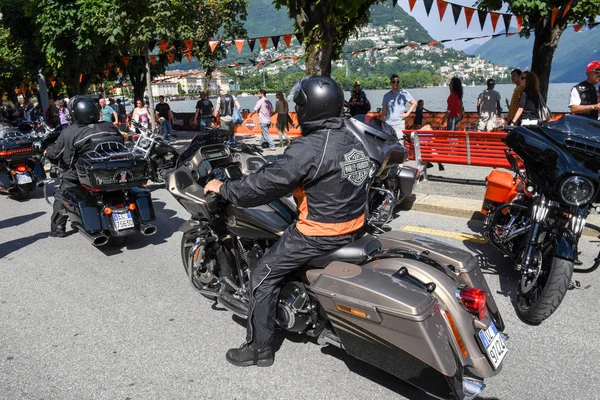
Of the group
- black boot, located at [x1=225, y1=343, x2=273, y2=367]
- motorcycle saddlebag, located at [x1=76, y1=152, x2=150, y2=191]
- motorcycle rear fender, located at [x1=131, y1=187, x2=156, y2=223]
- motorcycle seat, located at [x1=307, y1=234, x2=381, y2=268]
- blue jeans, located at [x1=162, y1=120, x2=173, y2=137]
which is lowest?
blue jeans, located at [x1=162, y1=120, x2=173, y2=137]

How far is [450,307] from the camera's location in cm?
269

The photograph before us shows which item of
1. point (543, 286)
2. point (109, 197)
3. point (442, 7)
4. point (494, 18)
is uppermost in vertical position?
point (442, 7)

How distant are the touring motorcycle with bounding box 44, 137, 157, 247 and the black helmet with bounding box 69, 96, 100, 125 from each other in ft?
0.91

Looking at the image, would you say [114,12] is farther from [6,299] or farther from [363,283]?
[363,283]

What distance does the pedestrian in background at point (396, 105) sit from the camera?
957 centimetres

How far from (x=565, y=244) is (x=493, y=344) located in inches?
51.5

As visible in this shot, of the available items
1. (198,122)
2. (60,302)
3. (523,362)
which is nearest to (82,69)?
(198,122)

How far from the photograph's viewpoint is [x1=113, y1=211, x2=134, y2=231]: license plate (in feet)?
18.6

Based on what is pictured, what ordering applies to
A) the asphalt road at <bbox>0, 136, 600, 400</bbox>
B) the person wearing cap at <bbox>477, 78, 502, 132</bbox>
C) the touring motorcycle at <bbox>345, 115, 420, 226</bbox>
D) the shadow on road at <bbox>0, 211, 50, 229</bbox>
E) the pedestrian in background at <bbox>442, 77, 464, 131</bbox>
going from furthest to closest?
the person wearing cap at <bbox>477, 78, 502, 132</bbox>
the pedestrian in background at <bbox>442, 77, 464, 131</bbox>
the shadow on road at <bbox>0, 211, 50, 229</bbox>
the touring motorcycle at <bbox>345, 115, 420, 226</bbox>
the asphalt road at <bbox>0, 136, 600, 400</bbox>

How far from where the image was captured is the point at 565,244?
359 centimetres

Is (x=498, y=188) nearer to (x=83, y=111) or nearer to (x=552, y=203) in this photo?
(x=552, y=203)

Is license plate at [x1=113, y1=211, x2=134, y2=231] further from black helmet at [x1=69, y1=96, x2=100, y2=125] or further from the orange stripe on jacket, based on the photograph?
the orange stripe on jacket

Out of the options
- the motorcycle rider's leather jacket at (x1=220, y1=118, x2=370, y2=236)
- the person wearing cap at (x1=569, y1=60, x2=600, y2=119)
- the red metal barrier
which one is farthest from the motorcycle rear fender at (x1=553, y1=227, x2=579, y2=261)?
the red metal barrier

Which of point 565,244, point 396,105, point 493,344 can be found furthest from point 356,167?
point 396,105
